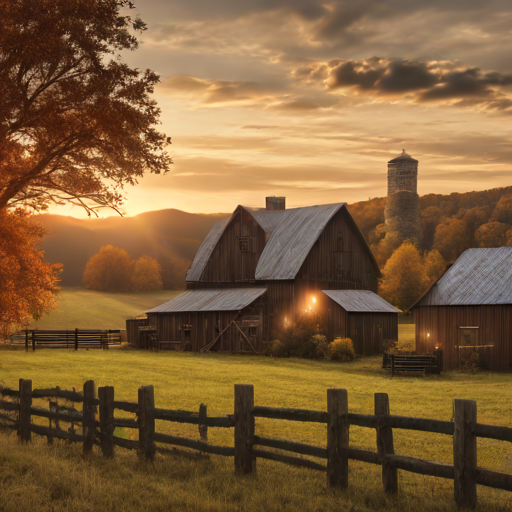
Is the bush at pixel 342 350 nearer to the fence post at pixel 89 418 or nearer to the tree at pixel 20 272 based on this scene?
the tree at pixel 20 272

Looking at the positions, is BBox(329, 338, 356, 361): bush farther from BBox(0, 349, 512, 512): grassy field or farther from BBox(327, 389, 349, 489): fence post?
BBox(327, 389, 349, 489): fence post

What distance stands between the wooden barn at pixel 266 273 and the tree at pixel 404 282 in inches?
1202

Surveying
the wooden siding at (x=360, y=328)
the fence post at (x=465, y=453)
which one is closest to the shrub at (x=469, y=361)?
the wooden siding at (x=360, y=328)

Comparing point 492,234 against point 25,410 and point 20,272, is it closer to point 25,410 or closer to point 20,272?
point 20,272

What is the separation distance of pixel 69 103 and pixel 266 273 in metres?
30.2

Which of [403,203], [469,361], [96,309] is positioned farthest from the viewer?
[403,203]

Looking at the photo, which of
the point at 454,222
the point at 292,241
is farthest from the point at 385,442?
the point at 454,222

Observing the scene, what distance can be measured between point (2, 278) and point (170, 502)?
14326 millimetres

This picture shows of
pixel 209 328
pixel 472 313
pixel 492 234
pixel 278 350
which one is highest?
pixel 492 234

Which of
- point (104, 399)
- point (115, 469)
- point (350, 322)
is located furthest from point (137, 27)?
point (350, 322)

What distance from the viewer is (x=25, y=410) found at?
1328 centimetres

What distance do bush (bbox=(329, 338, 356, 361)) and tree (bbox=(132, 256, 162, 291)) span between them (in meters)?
81.8

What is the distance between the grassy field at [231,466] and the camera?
341 inches

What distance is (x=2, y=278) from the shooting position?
20.9 m
